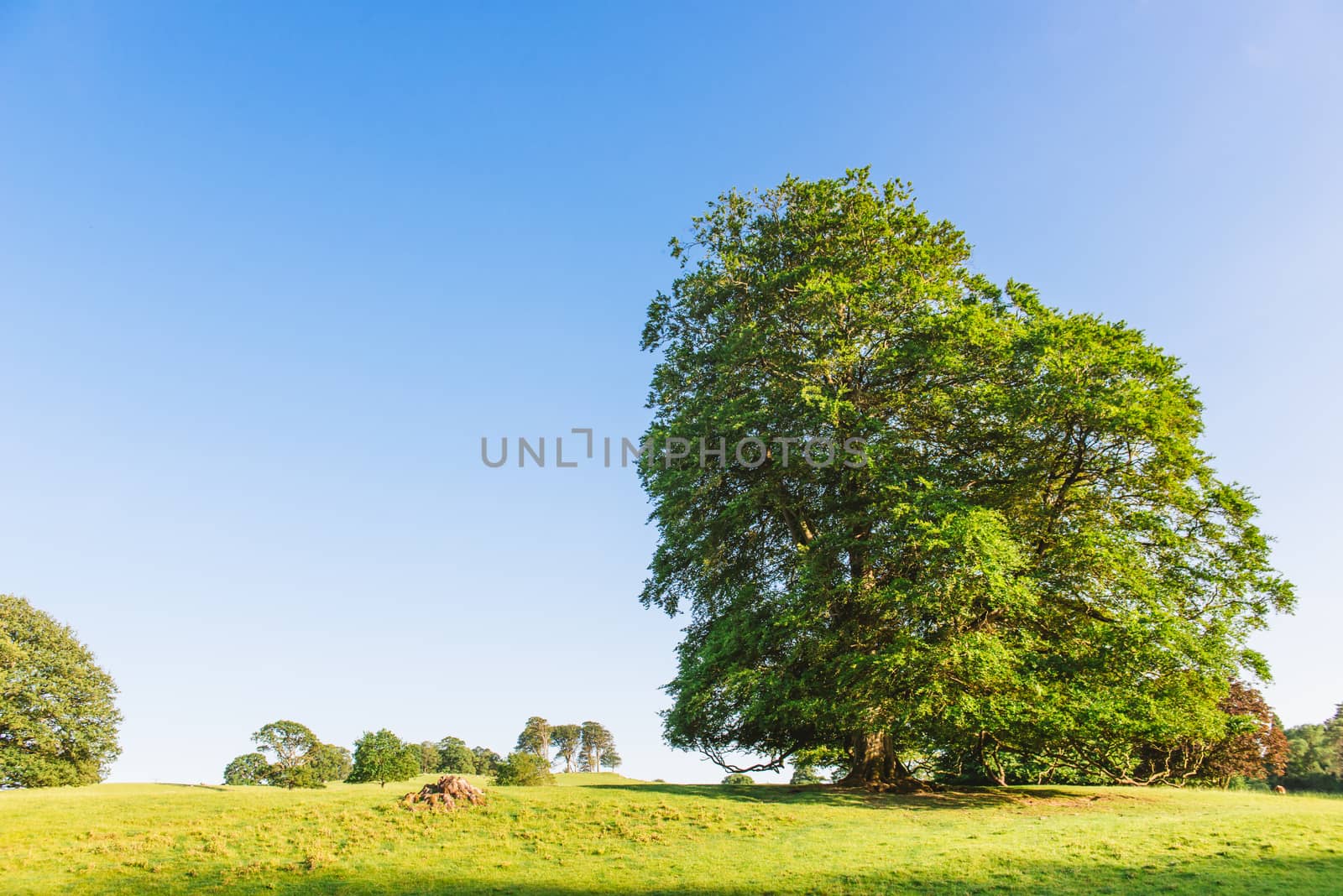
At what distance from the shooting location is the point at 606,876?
1248 centimetres

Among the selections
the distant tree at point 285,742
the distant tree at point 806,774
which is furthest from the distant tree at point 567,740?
the distant tree at point 806,774

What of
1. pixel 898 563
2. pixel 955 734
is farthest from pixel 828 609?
pixel 955 734

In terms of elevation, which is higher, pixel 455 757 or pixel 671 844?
pixel 671 844

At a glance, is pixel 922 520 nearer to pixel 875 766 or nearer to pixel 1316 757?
pixel 875 766

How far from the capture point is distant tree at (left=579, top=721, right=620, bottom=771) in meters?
82.6

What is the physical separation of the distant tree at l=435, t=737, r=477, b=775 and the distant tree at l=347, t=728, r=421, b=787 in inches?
1611

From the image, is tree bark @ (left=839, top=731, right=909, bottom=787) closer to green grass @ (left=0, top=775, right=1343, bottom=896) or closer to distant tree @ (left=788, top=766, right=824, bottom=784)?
green grass @ (left=0, top=775, right=1343, bottom=896)

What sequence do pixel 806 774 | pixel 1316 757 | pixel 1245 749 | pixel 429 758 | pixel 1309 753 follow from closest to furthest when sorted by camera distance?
pixel 806 774 → pixel 1245 749 → pixel 1309 753 → pixel 1316 757 → pixel 429 758

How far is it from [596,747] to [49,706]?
183 ft

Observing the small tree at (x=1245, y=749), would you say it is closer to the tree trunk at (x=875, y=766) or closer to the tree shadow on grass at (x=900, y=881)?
the tree trunk at (x=875, y=766)

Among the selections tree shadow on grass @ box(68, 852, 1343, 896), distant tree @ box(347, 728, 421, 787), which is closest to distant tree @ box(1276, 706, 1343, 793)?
tree shadow on grass @ box(68, 852, 1343, 896)

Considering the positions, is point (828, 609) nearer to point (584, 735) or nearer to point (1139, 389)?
point (1139, 389)

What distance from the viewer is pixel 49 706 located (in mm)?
36125

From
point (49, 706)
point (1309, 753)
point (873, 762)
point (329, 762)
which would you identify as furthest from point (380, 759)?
point (1309, 753)
